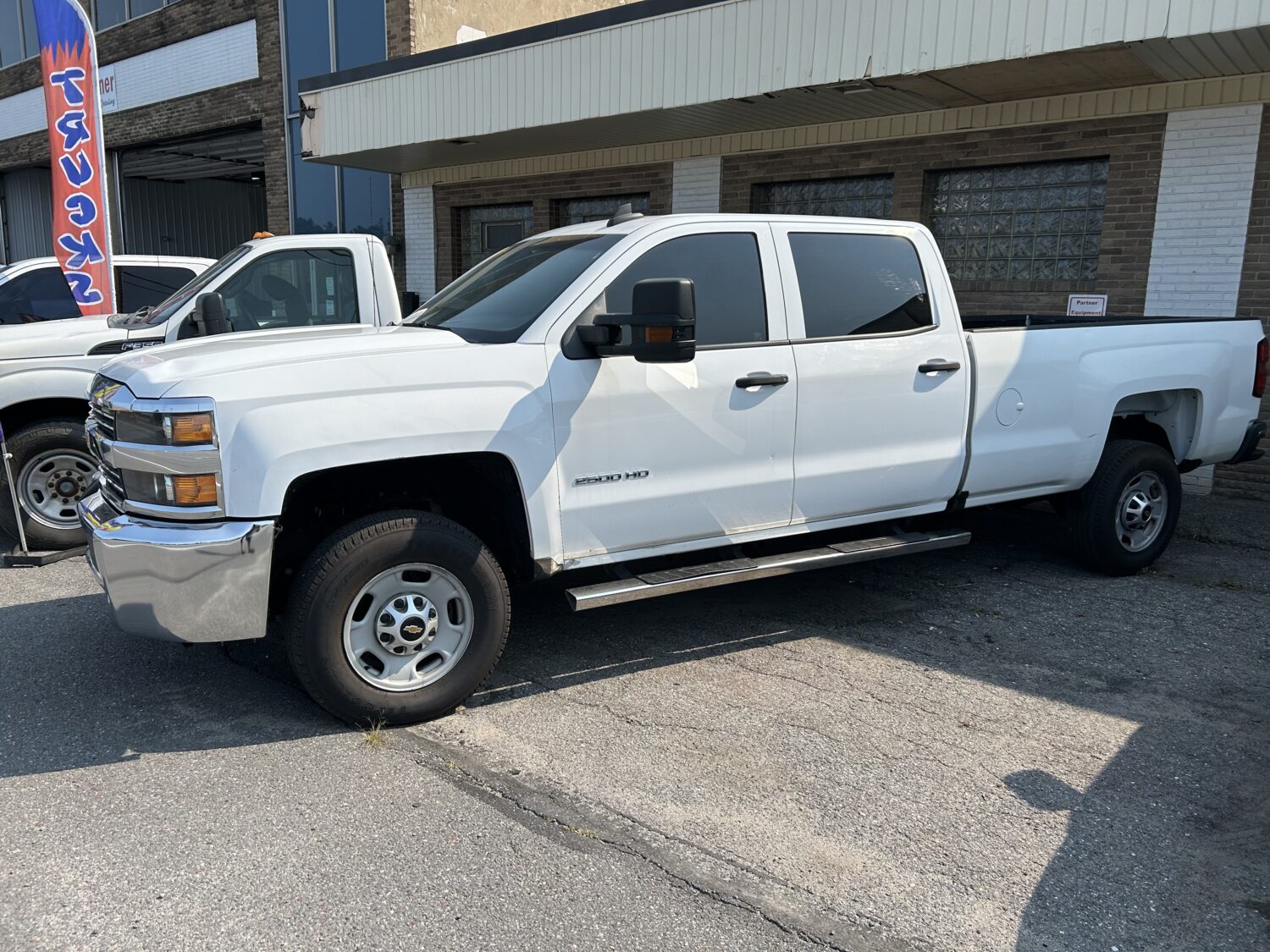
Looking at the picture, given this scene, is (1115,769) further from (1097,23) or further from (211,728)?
(1097,23)

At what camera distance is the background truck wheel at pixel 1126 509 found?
6.11 m

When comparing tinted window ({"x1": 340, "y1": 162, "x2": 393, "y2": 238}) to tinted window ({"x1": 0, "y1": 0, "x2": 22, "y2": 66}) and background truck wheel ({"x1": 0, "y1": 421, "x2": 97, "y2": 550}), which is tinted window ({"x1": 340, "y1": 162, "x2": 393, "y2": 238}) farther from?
tinted window ({"x1": 0, "y1": 0, "x2": 22, "y2": 66})

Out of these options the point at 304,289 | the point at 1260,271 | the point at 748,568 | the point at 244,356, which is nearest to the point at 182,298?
the point at 304,289

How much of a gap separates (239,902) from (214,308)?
4.24 metres

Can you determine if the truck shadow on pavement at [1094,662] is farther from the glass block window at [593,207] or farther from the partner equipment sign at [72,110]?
the partner equipment sign at [72,110]

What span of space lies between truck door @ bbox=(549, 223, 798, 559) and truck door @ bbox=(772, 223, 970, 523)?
0.14 m

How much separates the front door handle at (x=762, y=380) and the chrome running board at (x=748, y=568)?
2.70 feet

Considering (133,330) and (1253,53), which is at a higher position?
(1253,53)

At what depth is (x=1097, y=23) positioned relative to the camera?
735 cm

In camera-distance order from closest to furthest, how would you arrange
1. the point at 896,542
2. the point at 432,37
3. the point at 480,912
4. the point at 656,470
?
the point at 480,912
the point at 656,470
the point at 896,542
the point at 432,37

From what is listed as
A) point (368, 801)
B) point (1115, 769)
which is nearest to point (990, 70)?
point (1115, 769)

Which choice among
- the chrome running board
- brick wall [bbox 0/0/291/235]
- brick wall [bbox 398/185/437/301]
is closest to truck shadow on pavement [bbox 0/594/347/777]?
the chrome running board

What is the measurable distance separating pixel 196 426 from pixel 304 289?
3.56 metres

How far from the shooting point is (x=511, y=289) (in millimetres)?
4664
